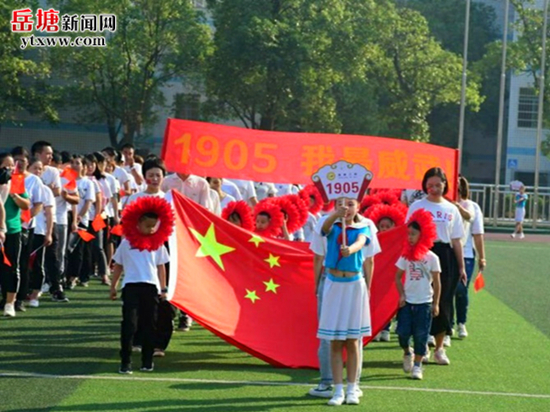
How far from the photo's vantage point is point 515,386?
1108 centimetres

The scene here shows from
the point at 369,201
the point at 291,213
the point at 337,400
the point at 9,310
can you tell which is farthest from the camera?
the point at 369,201

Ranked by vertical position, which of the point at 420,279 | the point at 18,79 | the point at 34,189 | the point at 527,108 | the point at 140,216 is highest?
the point at 527,108

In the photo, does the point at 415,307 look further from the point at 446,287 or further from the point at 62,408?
the point at 62,408

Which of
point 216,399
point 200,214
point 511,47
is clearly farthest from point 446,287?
point 511,47

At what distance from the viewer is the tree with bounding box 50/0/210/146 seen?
50.8 meters

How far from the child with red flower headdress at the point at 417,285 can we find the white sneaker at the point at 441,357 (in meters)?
0.76

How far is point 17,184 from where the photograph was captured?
1403 cm

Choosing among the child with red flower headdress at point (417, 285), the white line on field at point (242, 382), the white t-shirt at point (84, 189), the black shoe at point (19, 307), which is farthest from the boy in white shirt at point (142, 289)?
the white t-shirt at point (84, 189)

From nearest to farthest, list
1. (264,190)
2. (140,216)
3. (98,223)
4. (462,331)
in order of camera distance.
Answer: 1. (140,216)
2. (462,331)
3. (98,223)
4. (264,190)

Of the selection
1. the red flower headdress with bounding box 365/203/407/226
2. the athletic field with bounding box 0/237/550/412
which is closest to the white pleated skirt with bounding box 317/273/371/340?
the athletic field with bounding box 0/237/550/412

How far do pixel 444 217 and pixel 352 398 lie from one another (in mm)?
2688

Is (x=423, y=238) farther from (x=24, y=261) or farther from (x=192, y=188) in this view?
(x=24, y=261)

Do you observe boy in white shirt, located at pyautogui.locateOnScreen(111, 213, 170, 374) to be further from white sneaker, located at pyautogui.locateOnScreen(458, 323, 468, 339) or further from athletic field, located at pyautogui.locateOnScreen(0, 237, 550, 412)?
white sneaker, located at pyautogui.locateOnScreen(458, 323, 468, 339)

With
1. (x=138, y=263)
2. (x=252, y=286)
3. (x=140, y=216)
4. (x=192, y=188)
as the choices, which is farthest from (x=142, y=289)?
(x=192, y=188)
